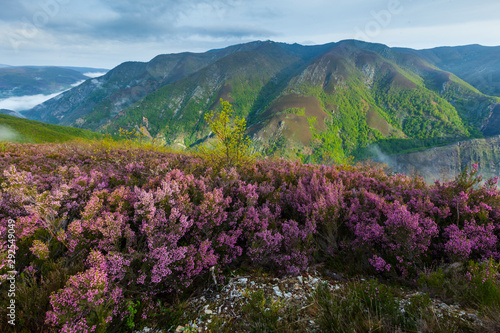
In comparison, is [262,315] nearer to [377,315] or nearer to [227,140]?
[377,315]

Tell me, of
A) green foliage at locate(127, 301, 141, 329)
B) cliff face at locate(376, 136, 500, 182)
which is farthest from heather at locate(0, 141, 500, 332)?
cliff face at locate(376, 136, 500, 182)

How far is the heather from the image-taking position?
276 cm

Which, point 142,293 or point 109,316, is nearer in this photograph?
point 109,316

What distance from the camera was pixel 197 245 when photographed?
13.0 ft

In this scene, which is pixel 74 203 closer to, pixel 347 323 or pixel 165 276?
pixel 165 276

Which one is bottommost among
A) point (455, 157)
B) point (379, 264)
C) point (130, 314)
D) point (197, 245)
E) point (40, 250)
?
point (455, 157)

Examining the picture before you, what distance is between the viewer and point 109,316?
2514 millimetres

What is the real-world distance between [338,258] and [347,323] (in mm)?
1892

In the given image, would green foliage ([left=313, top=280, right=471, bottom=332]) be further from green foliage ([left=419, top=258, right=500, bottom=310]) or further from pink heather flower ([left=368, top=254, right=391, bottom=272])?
pink heather flower ([left=368, top=254, right=391, bottom=272])

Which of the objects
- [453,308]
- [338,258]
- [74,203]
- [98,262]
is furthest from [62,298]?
[453,308]

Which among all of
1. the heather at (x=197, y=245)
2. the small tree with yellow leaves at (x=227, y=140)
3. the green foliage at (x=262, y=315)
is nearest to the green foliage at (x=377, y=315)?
the heather at (x=197, y=245)

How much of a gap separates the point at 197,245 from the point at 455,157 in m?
219

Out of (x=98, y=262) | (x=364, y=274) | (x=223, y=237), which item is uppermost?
(x=98, y=262)

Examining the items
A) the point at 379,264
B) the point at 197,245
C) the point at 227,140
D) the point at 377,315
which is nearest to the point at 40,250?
the point at 197,245
